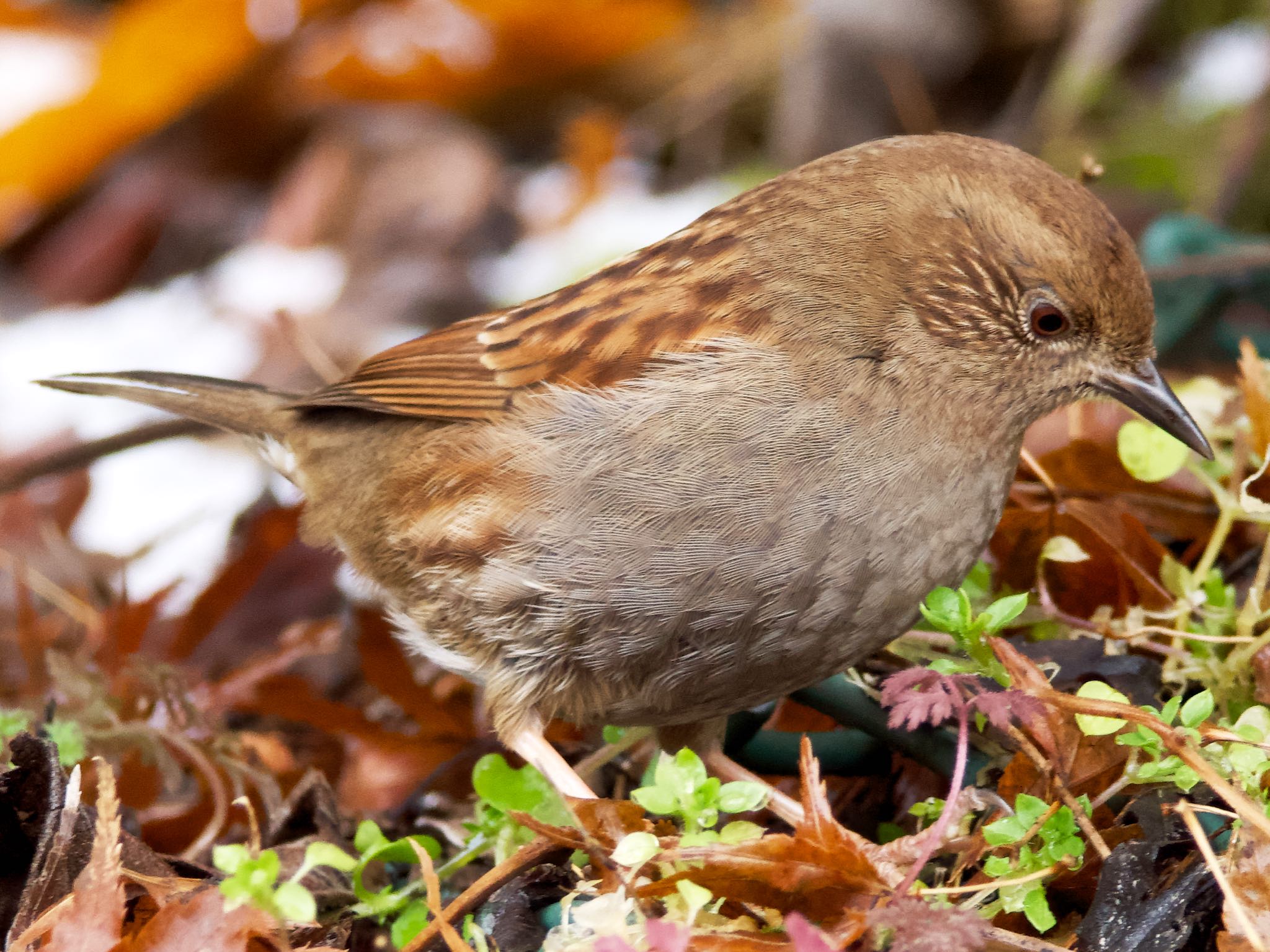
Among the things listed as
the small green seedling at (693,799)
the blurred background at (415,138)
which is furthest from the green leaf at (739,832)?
the blurred background at (415,138)

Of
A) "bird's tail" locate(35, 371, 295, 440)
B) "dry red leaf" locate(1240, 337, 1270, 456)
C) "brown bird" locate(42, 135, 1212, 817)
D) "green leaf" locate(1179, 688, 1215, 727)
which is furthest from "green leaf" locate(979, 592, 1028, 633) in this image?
"bird's tail" locate(35, 371, 295, 440)

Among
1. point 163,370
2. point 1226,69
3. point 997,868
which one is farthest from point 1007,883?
point 1226,69

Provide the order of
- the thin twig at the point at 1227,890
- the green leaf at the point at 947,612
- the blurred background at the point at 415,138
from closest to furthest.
Answer: the thin twig at the point at 1227,890
the green leaf at the point at 947,612
the blurred background at the point at 415,138

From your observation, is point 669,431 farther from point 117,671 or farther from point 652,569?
point 117,671

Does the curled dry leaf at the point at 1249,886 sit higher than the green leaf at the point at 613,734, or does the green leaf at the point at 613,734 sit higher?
the curled dry leaf at the point at 1249,886

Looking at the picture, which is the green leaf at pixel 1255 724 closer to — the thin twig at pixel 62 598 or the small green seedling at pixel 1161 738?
the small green seedling at pixel 1161 738

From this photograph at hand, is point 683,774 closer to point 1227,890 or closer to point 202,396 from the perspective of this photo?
point 1227,890

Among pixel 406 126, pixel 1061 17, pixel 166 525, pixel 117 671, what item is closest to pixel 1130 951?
pixel 117 671
